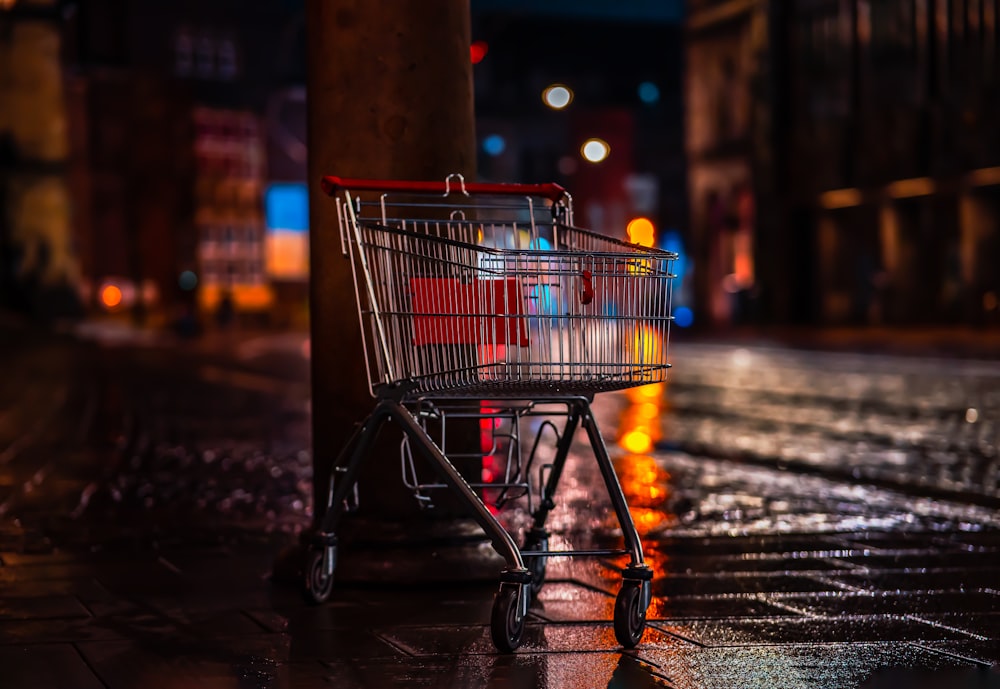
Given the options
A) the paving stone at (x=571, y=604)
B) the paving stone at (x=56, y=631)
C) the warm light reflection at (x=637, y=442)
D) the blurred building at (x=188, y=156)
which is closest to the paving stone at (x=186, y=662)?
the paving stone at (x=56, y=631)

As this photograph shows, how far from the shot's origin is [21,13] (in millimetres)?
40438

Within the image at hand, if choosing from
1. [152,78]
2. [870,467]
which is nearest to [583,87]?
[152,78]

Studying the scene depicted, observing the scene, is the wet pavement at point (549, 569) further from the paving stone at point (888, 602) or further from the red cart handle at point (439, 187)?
the red cart handle at point (439, 187)

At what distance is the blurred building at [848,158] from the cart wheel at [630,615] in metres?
30.6

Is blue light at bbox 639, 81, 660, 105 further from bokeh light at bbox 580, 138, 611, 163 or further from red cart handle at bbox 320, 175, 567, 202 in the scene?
red cart handle at bbox 320, 175, 567, 202

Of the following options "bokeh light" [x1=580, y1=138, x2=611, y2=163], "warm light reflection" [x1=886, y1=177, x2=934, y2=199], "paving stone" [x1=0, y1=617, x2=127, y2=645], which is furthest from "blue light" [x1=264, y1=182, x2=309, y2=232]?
"paving stone" [x1=0, y1=617, x2=127, y2=645]

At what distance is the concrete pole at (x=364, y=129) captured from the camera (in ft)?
21.1

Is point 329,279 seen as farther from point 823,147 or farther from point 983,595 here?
point 823,147

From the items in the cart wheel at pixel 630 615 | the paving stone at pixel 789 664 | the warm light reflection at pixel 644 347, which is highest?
the warm light reflection at pixel 644 347

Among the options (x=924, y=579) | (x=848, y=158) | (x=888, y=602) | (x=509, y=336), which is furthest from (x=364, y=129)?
(x=848, y=158)

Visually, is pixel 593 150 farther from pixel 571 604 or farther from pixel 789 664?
pixel 789 664

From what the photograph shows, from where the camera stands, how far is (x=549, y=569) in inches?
266

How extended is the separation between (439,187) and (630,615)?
5.25 ft

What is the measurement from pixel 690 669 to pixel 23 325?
35.0 meters
